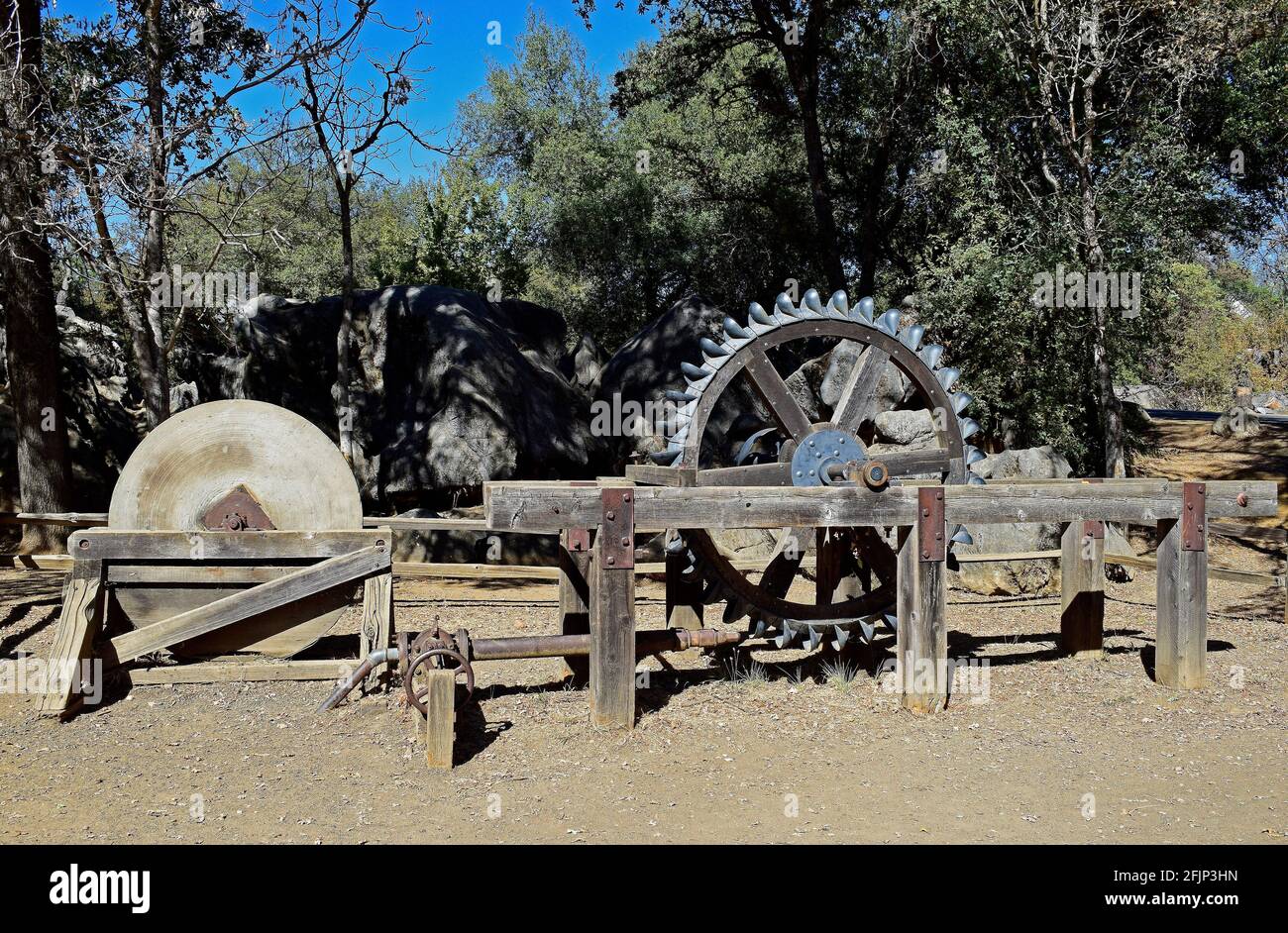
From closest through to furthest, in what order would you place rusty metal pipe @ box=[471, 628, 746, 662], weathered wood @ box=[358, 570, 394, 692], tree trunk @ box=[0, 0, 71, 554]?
rusty metal pipe @ box=[471, 628, 746, 662]
weathered wood @ box=[358, 570, 394, 692]
tree trunk @ box=[0, 0, 71, 554]

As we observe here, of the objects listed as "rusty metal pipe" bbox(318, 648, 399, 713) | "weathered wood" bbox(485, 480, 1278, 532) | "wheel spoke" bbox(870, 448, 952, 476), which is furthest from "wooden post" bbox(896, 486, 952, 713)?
"rusty metal pipe" bbox(318, 648, 399, 713)

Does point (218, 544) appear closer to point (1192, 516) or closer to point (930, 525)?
point (930, 525)

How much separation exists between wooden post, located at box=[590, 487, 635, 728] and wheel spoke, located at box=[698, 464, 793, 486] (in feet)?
3.51

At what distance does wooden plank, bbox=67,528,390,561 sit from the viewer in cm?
655

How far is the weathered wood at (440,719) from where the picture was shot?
534cm

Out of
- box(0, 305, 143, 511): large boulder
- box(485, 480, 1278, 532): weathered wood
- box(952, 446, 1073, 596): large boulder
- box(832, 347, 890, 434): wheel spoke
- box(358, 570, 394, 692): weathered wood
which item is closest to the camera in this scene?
box(485, 480, 1278, 532): weathered wood

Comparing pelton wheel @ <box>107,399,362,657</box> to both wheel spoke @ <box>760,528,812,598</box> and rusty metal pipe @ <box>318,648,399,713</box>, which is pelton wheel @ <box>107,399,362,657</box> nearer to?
rusty metal pipe @ <box>318,648,399,713</box>

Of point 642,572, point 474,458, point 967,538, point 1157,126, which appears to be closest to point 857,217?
point 1157,126

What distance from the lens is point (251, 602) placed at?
21.9 feet

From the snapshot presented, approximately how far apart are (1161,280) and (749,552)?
23.6ft

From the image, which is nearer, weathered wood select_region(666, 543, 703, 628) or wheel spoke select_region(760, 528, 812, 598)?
wheel spoke select_region(760, 528, 812, 598)

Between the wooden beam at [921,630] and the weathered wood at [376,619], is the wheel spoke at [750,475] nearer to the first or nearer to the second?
the wooden beam at [921,630]

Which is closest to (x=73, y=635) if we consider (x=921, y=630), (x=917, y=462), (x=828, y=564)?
(x=828, y=564)

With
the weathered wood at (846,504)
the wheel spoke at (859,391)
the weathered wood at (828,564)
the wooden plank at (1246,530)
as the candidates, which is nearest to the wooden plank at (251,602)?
the weathered wood at (846,504)
